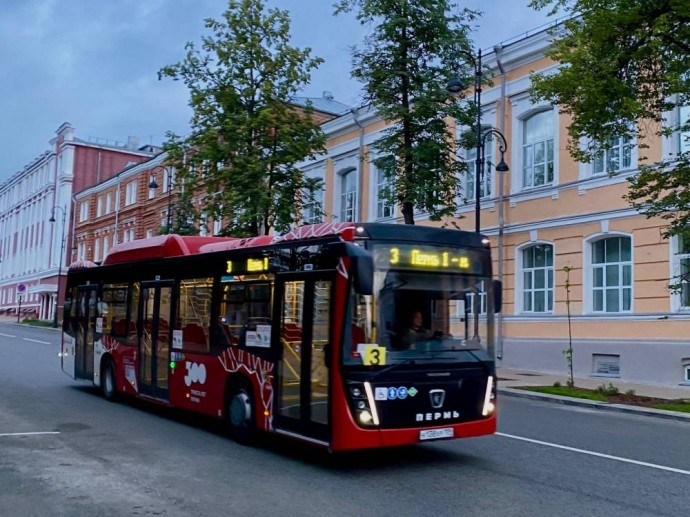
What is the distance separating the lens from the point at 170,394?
474 inches

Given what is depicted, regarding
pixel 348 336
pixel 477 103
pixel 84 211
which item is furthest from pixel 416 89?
pixel 84 211

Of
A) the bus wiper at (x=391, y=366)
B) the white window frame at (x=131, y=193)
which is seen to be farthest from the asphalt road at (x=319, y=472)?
the white window frame at (x=131, y=193)

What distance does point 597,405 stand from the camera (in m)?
15.7

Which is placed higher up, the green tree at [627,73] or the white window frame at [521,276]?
the green tree at [627,73]

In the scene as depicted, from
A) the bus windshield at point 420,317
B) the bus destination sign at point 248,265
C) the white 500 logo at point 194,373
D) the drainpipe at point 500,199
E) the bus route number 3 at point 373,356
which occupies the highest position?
the drainpipe at point 500,199

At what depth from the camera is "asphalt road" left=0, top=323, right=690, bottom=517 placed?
6883 mm

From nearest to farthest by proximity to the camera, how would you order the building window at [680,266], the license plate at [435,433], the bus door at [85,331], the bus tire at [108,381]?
the license plate at [435,433], the bus tire at [108,381], the bus door at [85,331], the building window at [680,266]

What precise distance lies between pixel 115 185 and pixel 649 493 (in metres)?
60.9

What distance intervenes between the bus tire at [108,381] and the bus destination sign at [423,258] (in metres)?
8.07

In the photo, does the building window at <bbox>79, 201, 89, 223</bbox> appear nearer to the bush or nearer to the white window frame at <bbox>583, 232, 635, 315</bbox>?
the white window frame at <bbox>583, 232, 635, 315</bbox>

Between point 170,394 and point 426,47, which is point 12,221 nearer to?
point 426,47

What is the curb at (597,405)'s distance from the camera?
567 inches

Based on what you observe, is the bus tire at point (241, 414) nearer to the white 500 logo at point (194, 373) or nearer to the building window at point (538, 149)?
the white 500 logo at point (194, 373)

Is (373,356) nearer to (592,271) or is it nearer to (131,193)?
(592,271)
